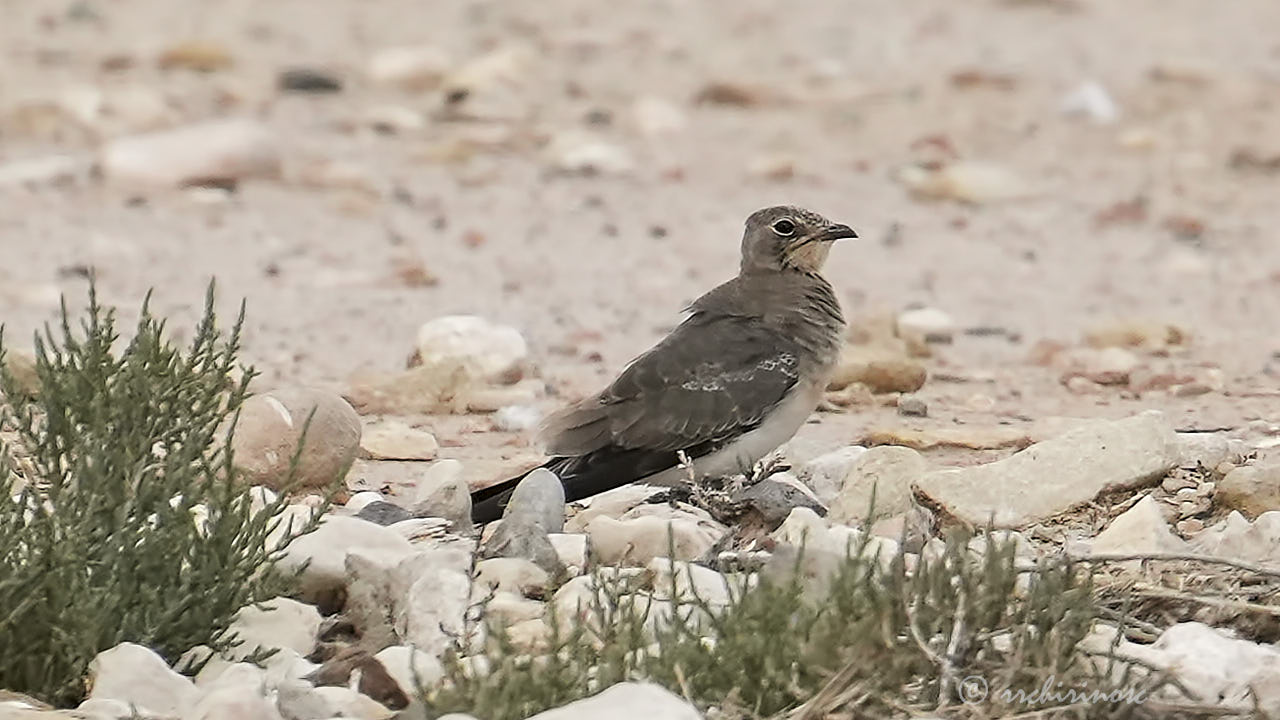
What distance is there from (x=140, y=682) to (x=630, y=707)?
3.45 feet

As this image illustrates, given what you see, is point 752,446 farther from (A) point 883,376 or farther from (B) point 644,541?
(A) point 883,376

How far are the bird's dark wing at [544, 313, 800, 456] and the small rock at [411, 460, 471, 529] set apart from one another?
1.27 ft

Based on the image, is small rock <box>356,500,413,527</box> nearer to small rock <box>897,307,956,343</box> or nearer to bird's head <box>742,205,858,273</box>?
bird's head <box>742,205,858,273</box>

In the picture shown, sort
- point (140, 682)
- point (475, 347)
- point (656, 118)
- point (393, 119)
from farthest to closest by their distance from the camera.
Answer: point (656, 118)
point (393, 119)
point (475, 347)
point (140, 682)

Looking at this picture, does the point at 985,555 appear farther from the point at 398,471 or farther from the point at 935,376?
the point at 935,376

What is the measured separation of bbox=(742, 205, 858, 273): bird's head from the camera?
703cm

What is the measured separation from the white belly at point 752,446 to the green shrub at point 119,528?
1872 millimetres

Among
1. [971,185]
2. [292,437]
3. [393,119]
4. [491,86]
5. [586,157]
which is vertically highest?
[491,86]

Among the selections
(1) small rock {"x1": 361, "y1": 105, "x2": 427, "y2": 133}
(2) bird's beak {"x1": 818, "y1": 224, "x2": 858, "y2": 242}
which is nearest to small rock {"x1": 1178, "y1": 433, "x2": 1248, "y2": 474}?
(2) bird's beak {"x1": 818, "y1": 224, "x2": 858, "y2": 242}

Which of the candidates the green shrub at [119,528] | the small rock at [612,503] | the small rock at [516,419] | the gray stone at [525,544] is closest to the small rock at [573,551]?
the gray stone at [525,544]


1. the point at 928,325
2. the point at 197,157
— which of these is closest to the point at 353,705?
the point at 928,325

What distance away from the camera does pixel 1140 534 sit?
5.26 metres

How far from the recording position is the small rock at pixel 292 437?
620 centimetres

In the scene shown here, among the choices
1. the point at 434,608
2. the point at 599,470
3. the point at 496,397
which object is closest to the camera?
the point at 434,608
